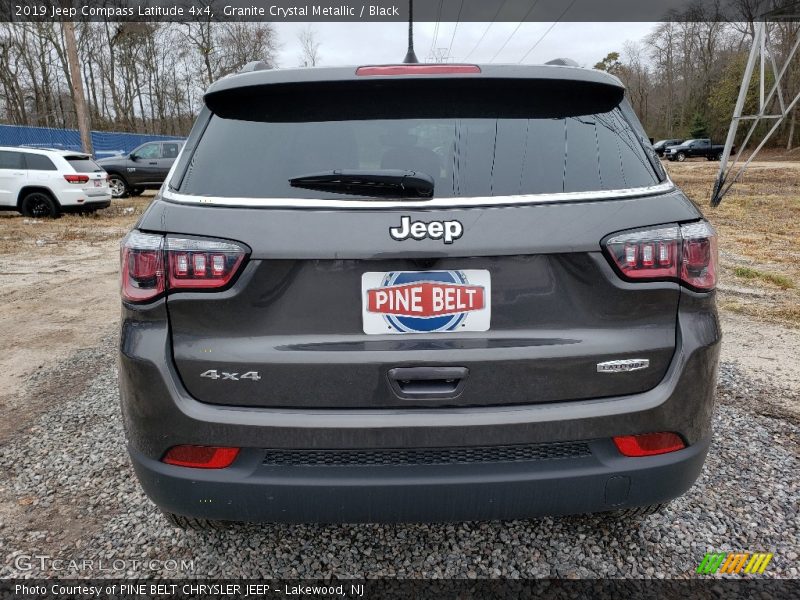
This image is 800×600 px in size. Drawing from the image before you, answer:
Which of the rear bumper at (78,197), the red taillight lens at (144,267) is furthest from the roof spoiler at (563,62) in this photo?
the rear bumper at (78,197)

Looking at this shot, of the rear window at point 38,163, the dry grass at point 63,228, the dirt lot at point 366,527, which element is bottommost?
the dry grass at point 63,228

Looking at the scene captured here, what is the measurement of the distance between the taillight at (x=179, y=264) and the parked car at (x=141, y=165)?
18939 millimetres

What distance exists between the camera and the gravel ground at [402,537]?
2.18m

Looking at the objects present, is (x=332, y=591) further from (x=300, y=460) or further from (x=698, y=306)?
(x=698, y=306)

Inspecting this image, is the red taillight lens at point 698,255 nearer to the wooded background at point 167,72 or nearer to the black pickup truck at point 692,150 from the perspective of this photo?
the wooded background at point 167,72

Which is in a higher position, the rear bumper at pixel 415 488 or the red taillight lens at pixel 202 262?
the red taillight lens at pixel 202 262

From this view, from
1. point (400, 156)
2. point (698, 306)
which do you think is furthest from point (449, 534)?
point (400, 156)

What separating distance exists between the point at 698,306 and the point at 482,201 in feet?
2.48

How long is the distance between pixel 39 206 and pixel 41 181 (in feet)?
2.29

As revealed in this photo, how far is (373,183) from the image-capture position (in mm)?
1715

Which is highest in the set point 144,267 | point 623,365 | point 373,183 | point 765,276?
point 373,183

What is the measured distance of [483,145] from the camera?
183 centimetres

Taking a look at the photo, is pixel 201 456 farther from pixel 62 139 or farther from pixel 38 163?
pixel 62 139

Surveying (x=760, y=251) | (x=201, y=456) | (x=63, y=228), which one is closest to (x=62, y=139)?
(x=63, y=228)
